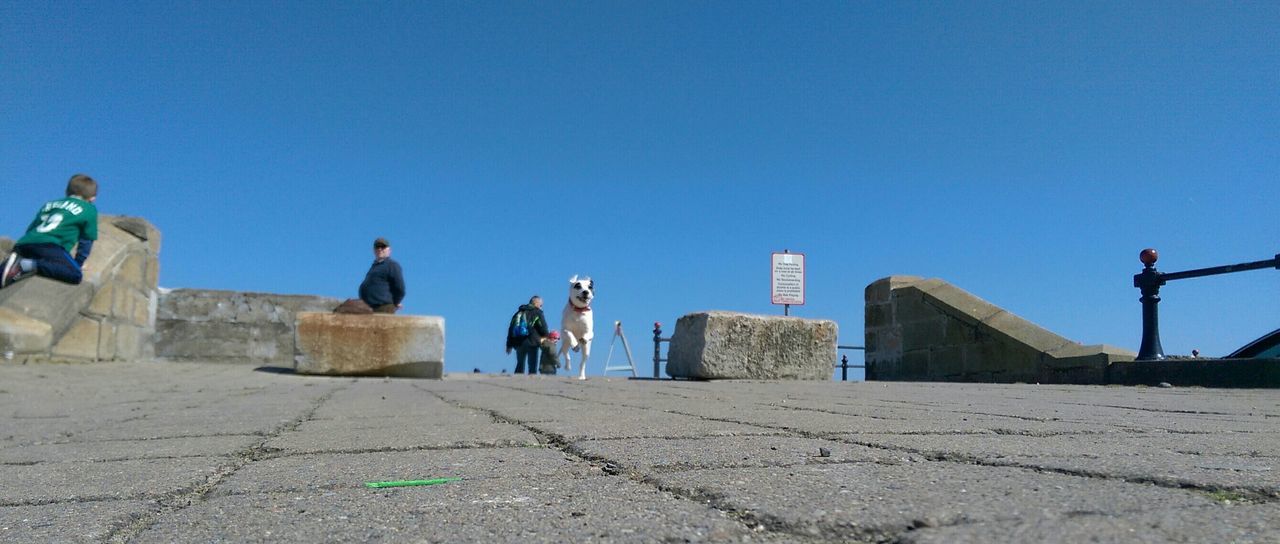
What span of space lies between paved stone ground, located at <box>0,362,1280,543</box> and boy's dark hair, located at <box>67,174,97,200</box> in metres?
6.10

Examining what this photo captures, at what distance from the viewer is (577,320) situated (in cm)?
1062

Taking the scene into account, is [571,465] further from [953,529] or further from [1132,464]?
[1132,464]

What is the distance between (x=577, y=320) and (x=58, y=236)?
581cm

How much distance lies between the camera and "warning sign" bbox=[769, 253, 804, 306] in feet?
38.7

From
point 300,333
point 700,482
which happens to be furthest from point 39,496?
point 300,333

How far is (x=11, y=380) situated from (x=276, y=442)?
5336mm

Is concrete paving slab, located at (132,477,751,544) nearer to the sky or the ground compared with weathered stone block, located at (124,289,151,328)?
nearer to the ground

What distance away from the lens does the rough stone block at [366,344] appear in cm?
850

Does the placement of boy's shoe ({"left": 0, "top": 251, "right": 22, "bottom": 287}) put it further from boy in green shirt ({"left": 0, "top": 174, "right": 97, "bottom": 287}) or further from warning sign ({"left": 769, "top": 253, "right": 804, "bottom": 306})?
warning sign ({"left": 769, "top": 253, "right": 804, "bottom": 306})

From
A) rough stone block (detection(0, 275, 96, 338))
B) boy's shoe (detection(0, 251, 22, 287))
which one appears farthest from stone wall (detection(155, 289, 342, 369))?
boy's shoe (detection(0, 251, 22, 287))

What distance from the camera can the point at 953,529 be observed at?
1119 mm

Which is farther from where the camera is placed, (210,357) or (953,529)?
(210,357)

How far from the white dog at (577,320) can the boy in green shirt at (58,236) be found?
215 inches

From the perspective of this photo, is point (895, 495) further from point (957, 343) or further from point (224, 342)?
point (224, 342)
